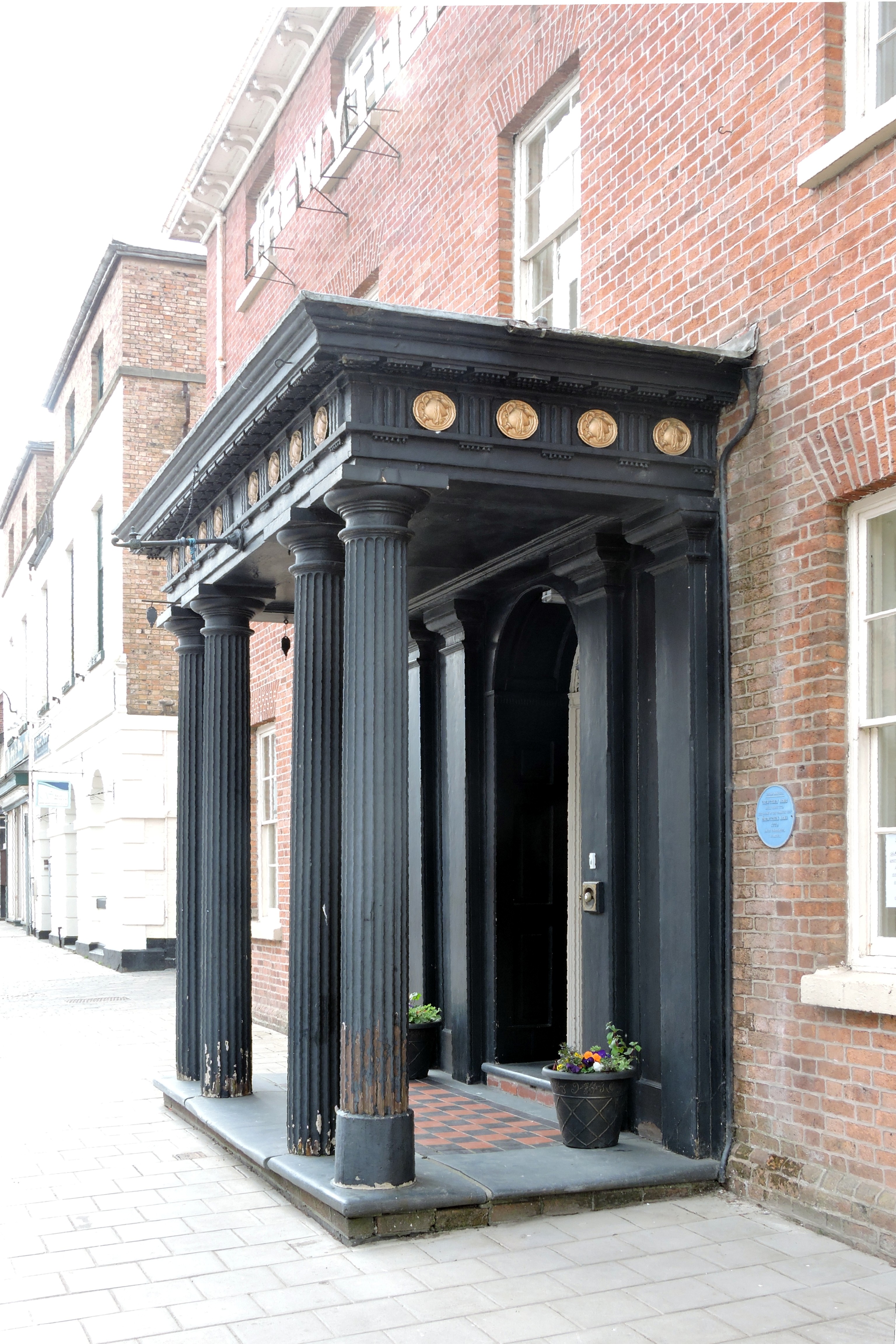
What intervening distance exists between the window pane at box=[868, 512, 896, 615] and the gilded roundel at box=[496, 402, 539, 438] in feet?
5.33

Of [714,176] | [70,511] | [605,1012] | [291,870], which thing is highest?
[70,511]

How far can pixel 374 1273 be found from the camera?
5.48 meters

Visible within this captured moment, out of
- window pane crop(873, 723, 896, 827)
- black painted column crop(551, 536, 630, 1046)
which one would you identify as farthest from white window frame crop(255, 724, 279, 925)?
window pane crop(873, 723, 896, 827)


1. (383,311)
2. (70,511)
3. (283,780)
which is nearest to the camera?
(383,311)

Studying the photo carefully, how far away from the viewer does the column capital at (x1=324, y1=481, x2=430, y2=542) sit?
20.8 feet

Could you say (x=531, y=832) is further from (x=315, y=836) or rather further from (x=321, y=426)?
(x=321, y=426)

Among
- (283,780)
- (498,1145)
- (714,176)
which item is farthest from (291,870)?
(283,780)

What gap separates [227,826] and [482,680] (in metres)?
1.97

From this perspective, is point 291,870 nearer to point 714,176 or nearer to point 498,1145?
point 498,1145

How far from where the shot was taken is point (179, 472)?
28.4 ft

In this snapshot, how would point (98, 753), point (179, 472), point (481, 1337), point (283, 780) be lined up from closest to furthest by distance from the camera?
point (481, 1337)
point (179, 472)
point (283, 780)
point (98, 753)

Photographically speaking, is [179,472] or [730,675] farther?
[179,472]

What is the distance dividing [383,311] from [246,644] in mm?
3514

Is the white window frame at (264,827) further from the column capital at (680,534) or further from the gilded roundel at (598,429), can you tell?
the gilded roundel at (598,429)
